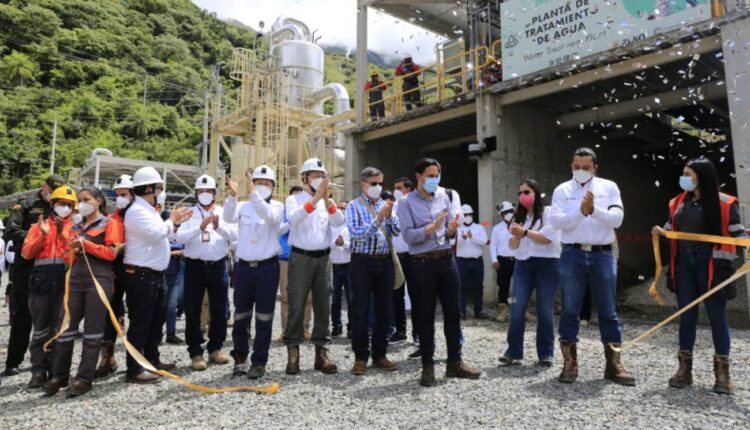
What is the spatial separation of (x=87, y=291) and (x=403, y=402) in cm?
275

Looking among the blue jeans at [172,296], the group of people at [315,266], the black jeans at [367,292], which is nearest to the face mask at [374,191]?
the group of people at [315,266]

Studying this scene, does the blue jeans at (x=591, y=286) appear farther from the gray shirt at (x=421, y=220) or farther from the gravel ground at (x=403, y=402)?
the gray shirt at (x=421, y=220)

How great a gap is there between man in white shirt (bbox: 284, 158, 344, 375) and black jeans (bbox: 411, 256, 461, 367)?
2.95 feet

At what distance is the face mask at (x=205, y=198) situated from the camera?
491 cm

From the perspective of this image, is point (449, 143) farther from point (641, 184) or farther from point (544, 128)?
point (641, 184)

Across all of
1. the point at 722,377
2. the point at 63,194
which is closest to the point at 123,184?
the point at 63,194

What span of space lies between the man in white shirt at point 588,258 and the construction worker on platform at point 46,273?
4340 mm

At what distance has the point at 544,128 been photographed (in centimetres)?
1109

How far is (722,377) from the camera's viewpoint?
357cm

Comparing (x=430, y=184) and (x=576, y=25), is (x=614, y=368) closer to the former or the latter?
(x=430, y=184)

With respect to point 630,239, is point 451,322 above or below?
below

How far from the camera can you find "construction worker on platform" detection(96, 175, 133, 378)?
13.4ft

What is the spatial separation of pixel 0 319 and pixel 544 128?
457 inches

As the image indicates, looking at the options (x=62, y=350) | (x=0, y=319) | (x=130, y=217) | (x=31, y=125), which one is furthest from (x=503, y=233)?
(x=31, y=125)
